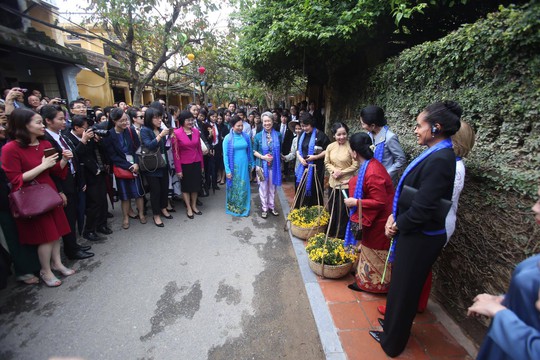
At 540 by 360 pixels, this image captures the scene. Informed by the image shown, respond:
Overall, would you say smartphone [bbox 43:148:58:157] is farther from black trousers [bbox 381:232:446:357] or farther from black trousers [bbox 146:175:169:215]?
black trousers [bbox 381:232:446:357]

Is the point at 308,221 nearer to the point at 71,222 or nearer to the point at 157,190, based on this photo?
the point at 157,190

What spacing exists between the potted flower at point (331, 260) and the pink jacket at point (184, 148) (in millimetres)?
2957

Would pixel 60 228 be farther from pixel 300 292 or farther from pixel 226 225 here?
pixel 300 292

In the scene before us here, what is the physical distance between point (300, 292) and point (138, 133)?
3.72m

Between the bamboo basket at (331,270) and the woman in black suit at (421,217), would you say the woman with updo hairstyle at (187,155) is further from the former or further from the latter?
the woman in black suit at (421,217)

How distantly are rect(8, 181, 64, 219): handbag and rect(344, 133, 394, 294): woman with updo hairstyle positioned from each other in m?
3.20

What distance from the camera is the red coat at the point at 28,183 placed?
9.23 ft

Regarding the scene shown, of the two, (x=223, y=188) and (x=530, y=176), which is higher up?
(x=530, y=176)

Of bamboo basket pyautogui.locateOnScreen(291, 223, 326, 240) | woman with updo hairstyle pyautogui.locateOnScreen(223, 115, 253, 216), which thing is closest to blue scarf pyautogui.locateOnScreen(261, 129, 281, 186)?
woman with updo hairstyle pyautogui.locateOnScreen(223, 115, 253, 216)

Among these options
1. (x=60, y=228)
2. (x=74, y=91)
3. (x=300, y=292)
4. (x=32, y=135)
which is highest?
(x=74, y=91)

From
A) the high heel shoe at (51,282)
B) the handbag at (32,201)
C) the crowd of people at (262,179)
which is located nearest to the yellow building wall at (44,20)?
the crowd of people at (262,179)

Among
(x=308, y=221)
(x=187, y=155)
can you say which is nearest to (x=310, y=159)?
(x=308, y=221)

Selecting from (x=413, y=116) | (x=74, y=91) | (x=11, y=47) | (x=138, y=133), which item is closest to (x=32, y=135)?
(x=138, y=133)

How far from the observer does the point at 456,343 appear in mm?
2408
